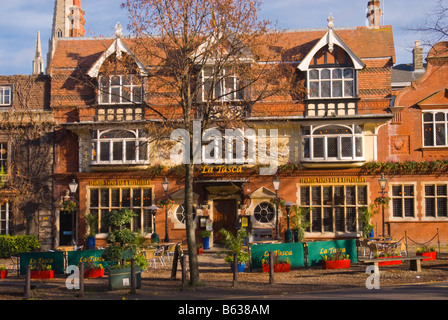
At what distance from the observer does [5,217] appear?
31.2 m

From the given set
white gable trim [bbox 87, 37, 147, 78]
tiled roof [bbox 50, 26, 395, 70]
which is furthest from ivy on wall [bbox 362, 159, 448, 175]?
white gable trim [bbox 87, 37, 147, 78]

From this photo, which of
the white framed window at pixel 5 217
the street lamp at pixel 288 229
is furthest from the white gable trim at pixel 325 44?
Result: the white framed window at pixel 5 217

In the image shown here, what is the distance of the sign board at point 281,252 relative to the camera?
70.0ft

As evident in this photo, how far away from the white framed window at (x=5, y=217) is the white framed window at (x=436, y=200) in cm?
2175

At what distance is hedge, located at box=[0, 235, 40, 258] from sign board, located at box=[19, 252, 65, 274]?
8375 mm

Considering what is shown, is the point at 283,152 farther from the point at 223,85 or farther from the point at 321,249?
the point at 321,249

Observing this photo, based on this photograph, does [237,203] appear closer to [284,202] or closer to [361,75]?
[284,202]

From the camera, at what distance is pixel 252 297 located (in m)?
15.9

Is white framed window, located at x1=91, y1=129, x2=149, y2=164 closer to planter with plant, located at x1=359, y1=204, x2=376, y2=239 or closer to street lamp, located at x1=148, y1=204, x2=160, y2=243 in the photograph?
street lamp, located at x1=148, y1=204, x2=160, y2=243

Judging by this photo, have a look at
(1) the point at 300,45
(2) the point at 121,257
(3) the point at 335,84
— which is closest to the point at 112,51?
(1) the point at 300,45

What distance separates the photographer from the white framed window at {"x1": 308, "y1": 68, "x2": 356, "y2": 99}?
2973cm

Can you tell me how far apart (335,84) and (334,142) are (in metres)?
2.98

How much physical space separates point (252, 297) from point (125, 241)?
582cm

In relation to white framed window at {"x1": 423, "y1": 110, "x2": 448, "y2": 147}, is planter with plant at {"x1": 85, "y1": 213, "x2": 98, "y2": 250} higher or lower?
lower
